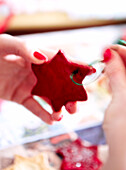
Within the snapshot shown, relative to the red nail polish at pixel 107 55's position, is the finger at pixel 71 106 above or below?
below

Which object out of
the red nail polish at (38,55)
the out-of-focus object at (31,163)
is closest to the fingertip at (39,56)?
the red nail polish at (38,55)

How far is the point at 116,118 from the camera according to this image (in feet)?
1.52

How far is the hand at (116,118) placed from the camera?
1.44 feet

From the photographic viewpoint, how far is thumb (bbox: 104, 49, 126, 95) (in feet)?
1.61

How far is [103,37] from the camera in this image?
5.31 ft

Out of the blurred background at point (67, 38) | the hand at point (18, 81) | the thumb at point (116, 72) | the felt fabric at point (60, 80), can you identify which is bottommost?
the blurred background at point (67, 38)

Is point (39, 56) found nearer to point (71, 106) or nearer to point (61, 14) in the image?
point (71, 106)

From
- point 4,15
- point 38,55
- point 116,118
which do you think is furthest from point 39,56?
point 4,15

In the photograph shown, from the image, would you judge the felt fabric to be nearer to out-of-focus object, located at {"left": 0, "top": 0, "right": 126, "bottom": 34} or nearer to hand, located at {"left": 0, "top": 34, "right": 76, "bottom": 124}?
hand, located at {"left": 0, "top": 34, "right": 76, "bottom": 124}

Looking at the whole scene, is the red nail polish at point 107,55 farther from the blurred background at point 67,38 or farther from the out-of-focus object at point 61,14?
the out-of-focus object at point 61,14

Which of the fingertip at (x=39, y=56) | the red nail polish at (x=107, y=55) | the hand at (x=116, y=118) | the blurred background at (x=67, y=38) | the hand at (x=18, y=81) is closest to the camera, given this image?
the hand at (x=116, y=118)

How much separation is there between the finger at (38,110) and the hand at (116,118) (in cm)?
31

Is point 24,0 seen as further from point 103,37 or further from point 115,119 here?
point 115,119

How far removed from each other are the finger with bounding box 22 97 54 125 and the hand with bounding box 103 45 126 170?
310 millimetres
